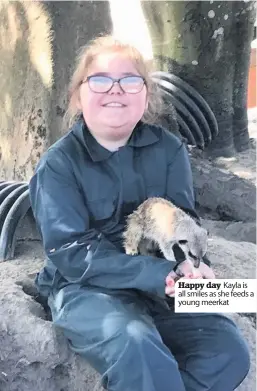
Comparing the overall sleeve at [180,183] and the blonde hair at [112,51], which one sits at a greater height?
the blonde hair at [112,51]

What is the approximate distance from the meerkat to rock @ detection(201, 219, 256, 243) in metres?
0.28

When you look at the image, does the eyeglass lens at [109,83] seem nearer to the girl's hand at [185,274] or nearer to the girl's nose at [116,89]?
the girl's nose at [116,89]

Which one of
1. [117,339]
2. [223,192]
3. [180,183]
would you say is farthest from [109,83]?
[223,192]

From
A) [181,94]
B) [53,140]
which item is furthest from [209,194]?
[53,140]

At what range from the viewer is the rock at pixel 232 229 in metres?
0.97

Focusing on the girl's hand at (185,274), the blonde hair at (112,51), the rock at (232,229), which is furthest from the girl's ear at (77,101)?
the rock at (232,229)

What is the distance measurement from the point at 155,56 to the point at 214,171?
219mm

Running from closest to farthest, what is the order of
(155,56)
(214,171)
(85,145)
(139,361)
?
(139,361)
(85,145)
(155,56)
(214,171)

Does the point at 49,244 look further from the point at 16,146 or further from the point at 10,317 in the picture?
the point at 16,146

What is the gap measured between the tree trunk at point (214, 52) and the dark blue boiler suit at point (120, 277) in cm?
20

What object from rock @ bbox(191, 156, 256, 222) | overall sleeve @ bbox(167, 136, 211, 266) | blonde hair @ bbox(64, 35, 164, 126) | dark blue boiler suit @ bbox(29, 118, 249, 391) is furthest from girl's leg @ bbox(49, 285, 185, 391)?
rock @ bbox(191, 156, 256, 222)

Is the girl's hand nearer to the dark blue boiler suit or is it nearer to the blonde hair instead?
the dark blue boiler suit

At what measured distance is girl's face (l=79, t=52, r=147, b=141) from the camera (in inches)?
28.0

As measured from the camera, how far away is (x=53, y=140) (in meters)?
0.95
